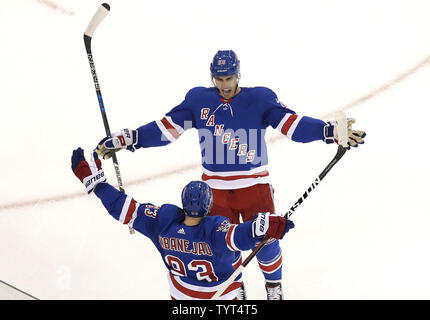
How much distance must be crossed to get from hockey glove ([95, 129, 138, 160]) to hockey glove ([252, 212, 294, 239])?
1.12 m

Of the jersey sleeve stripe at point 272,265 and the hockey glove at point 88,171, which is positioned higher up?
the hockey glove at point 88,171

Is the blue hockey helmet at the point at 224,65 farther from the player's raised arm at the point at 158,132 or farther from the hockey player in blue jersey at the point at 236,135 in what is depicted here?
the player's raised arm at the point at 158,132

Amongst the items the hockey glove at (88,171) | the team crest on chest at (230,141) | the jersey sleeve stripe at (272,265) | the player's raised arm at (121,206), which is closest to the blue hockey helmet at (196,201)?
the player's raised arm at (121,206)

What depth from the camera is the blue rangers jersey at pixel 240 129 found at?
3324 mm

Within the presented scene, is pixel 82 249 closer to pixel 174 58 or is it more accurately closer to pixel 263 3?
pixel 174 58

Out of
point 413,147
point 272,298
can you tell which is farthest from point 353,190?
point 272,298

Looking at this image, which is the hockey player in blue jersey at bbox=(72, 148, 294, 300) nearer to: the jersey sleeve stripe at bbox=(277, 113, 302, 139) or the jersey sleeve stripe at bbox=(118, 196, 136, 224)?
the jersey sleeve stripe at bbox=(118, 196, 136, 224)

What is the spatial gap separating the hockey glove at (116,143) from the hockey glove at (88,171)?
47cm

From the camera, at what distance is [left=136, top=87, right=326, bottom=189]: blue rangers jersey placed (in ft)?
10.9

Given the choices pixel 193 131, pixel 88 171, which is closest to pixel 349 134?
pixel 88 171

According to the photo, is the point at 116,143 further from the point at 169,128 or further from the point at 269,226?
the point at 269,226

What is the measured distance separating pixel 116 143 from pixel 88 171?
575 mm

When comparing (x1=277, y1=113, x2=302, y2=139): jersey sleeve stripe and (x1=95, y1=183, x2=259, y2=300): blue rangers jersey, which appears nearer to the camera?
(x1=95, y1=183, x2=259, y2=300): blue rangers jersey

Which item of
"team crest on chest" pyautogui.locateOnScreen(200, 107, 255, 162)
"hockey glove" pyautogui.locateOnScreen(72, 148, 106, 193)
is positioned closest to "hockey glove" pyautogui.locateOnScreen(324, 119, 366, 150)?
"team crest on chest" pyautogui.locateOnScreen(200, 107, 255, 162)
